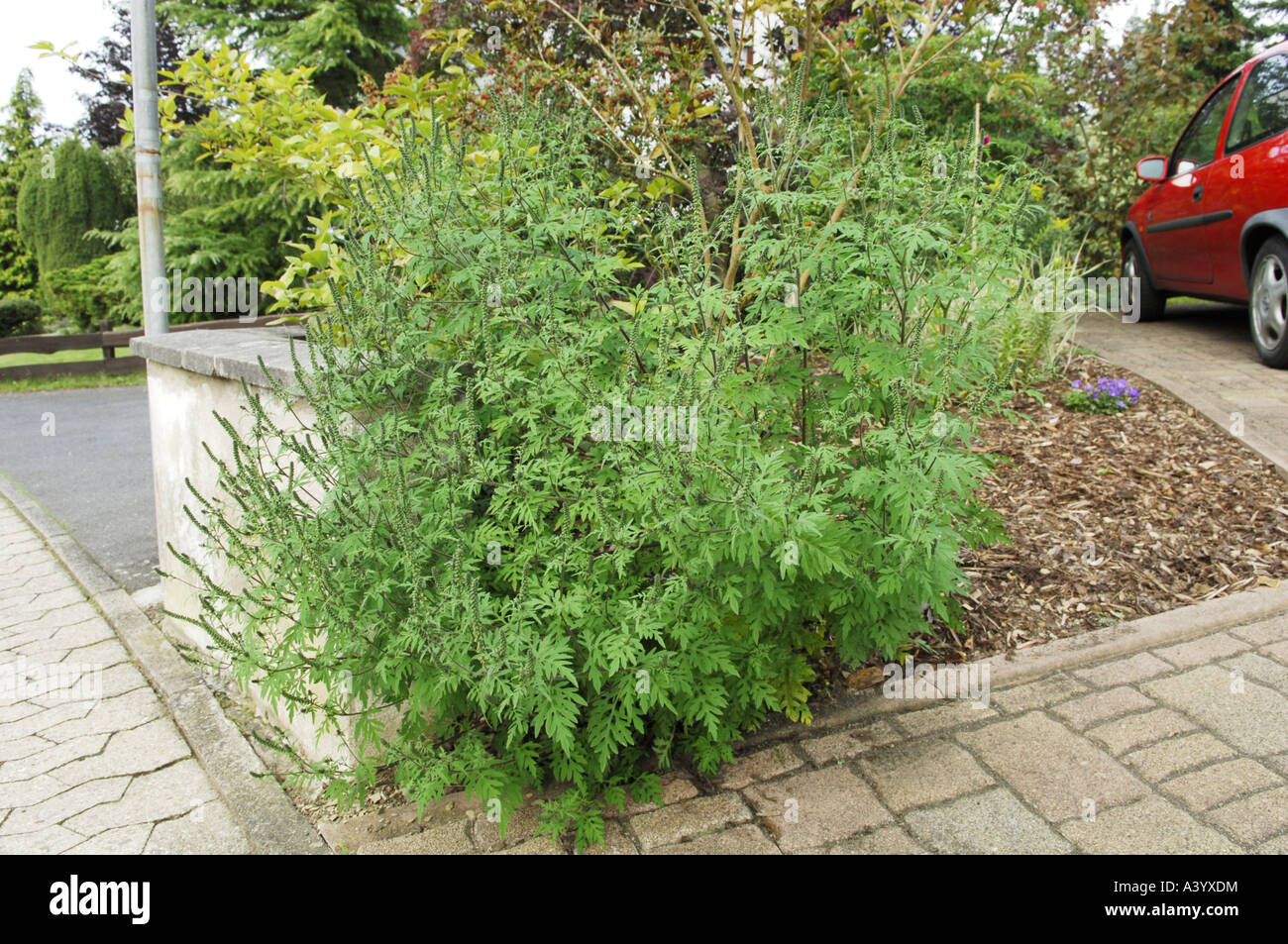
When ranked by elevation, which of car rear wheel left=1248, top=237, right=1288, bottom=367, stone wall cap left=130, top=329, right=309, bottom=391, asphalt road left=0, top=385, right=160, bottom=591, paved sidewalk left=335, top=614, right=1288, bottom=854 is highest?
car rear wheel left=1248, top=237, right=1288, bottom=367

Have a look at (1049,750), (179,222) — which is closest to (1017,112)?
(1049,750)

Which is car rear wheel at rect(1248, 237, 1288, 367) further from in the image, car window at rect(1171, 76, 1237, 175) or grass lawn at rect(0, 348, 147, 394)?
grass lawn at rect(0, 348, 147, 394)

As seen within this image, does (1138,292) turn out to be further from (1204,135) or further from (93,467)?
(93,467)

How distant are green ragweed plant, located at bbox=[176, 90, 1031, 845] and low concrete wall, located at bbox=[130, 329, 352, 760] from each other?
470 millimetres

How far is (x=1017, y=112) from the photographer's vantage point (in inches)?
322

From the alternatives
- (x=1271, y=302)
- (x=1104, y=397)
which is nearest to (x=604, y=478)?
(x=1104, y=397)

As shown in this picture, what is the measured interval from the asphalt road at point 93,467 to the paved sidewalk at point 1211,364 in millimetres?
6199

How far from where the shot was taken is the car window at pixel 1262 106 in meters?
5.93

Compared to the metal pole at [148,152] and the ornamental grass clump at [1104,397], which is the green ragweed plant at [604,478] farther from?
the ornamental grass clump at [1104,397]

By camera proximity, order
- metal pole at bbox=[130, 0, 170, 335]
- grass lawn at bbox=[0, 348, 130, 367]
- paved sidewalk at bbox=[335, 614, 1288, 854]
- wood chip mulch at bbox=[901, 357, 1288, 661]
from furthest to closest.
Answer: grass lawn at bbox=[0, 348, 130, 367]
metal pole at bbox=[130, 0, 170, 335]
wood chip mulch at bbox=[901, 357, 1288, 661]
paved sidewalk at bbox=[335, 614, 1288, 854]

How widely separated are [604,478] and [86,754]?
2.36 meters

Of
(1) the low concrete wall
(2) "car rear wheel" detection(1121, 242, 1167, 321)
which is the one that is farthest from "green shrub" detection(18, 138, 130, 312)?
(2) "car rear wheel" detection(1121, 242, 1167, 321)

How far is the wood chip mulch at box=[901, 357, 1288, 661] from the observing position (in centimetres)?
358

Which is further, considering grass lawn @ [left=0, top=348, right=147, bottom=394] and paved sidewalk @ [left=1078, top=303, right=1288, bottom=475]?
grass lawn @ [left=0, top=348, right=147, bottom=394]
